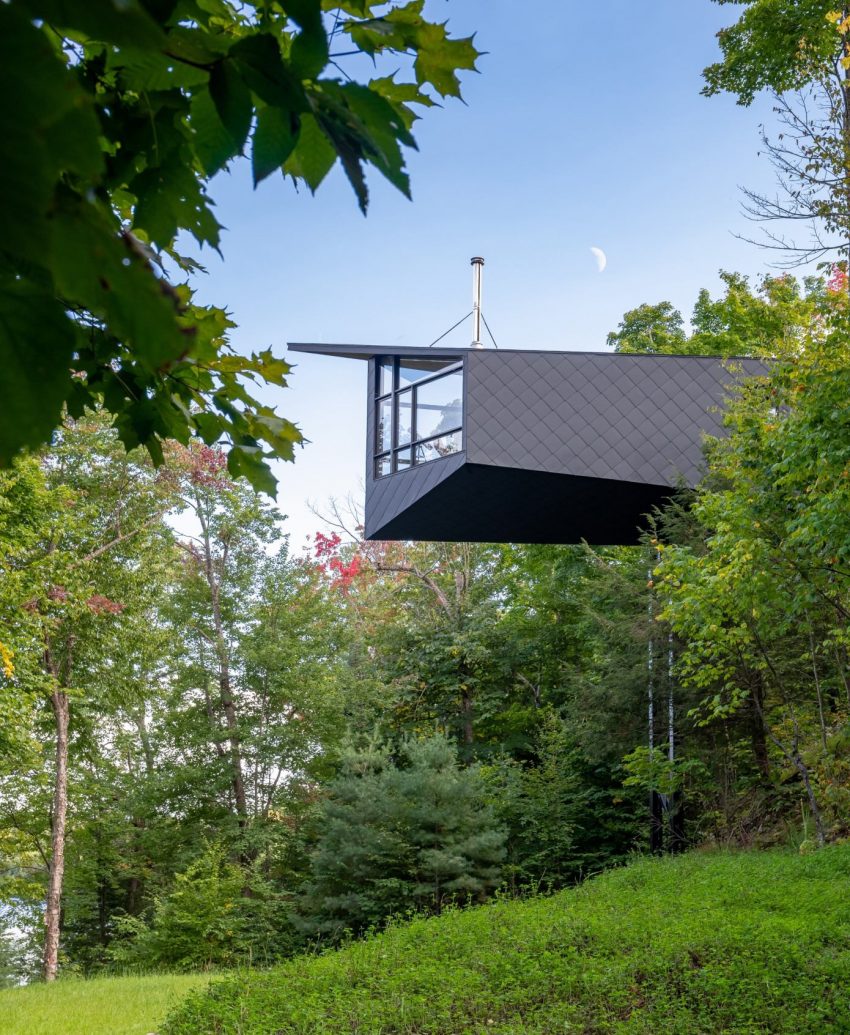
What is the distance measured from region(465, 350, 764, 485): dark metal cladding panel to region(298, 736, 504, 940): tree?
4519 mm

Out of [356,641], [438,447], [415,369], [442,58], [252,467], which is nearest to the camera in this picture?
[442,58]

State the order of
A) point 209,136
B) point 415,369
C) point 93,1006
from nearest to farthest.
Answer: point 209,136, point 93,1006, point 415,369

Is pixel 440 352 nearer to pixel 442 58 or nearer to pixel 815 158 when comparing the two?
pixel 815 158

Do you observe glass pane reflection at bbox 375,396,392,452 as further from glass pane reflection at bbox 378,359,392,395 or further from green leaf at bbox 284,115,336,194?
green leaf at bbox 284,115,336,194

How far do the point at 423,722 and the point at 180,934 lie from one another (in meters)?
6.25

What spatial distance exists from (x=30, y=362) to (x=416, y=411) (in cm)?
1259

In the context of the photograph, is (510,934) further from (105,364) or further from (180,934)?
(180,934)

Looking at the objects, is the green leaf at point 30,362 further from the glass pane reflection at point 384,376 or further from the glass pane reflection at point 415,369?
the glass pane reflection at point 384,376

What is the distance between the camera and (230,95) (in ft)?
2.87

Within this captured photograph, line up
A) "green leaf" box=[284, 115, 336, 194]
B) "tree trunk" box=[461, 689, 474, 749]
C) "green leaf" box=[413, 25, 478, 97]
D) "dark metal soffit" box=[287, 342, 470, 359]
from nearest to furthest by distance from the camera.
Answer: "green leaf" box=[284, 115, 336, 194]
"green leaf" box=[413, 25, 478, 97]
"dark metal soffit" box=[287, 342, 470, 359]
"tree trunk" box=[461, 689, 474, 749]

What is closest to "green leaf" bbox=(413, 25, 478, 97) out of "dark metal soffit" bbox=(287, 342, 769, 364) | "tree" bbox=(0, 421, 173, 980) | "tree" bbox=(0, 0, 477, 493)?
"tree" bbox=(0, 0, 477, 493)

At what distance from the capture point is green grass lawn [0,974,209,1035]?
7074 millimetres

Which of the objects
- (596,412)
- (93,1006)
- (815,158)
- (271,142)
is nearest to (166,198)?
(271,142)

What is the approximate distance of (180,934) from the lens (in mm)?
13906
